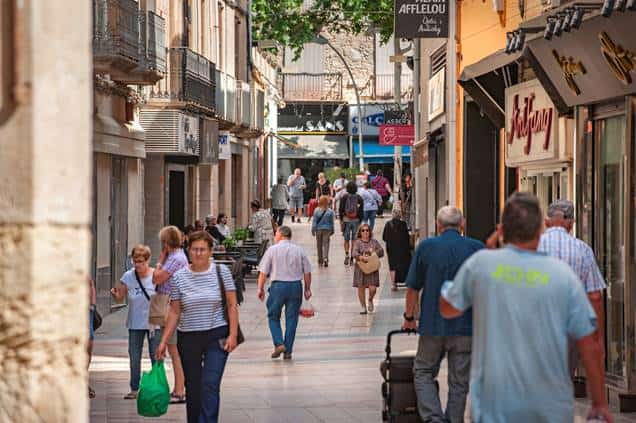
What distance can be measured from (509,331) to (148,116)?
25.1m

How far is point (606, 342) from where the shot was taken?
14.0 metres

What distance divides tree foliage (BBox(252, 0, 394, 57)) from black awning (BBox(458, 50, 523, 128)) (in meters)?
26.9

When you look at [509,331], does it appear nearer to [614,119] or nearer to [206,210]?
[614,119]

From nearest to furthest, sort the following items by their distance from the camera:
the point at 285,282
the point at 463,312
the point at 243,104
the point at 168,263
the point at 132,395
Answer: the point at 463,312, the point at 168,263, the point at 132,395, the point at 285,282, the point at 243,104

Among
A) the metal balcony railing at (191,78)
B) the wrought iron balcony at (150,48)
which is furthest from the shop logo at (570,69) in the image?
the metal balcony railing at (191,78)

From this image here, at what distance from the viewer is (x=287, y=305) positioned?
61.5 feet

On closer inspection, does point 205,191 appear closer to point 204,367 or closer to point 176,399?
point 176,399

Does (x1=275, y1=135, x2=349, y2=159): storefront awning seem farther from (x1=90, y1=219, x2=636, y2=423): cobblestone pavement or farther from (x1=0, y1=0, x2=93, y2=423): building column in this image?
(x1=0, y1=0, x2=93, y2=423): building column

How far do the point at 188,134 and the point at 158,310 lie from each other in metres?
19.5

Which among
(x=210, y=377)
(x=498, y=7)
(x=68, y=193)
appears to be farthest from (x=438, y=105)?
(x=68, y=193)

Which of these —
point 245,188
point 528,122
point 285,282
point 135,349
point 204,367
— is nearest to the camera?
point 204,367

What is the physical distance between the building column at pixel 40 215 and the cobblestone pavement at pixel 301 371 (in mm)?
8427

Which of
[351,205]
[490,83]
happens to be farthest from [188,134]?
[490,83]

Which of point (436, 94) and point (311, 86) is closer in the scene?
point (436, 94)
